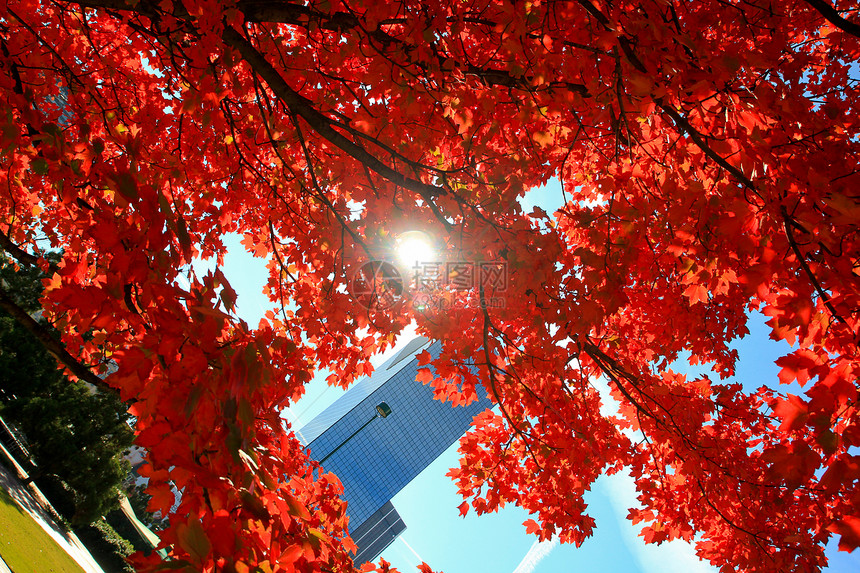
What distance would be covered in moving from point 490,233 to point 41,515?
1370 centimetres

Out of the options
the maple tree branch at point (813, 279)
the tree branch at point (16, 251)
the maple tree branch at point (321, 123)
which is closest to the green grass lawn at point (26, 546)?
the tree branch at point (16, 251)

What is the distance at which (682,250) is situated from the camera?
2.49 m

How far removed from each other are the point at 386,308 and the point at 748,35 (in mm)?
3756

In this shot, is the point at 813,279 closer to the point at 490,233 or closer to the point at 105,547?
the point at 490,233

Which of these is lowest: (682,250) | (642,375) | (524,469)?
(524,469)

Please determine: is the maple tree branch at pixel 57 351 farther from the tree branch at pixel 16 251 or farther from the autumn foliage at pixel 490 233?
the tree branch at pixel 16 251

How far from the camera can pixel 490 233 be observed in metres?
2.58

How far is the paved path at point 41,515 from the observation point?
938 cm

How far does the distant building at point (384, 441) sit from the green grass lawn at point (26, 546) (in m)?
51.2

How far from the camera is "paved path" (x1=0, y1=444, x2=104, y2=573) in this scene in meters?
9.38

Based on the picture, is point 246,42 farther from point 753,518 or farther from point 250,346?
point 753,518

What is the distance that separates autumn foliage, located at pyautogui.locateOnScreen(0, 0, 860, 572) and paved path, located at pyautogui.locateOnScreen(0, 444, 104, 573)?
795 cm

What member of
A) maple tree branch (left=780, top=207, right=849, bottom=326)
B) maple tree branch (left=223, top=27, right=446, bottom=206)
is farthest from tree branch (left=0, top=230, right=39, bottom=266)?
maple tree branch (left=780, top=207, right=849, bottom=326)

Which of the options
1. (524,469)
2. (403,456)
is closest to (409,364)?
(403,456)
